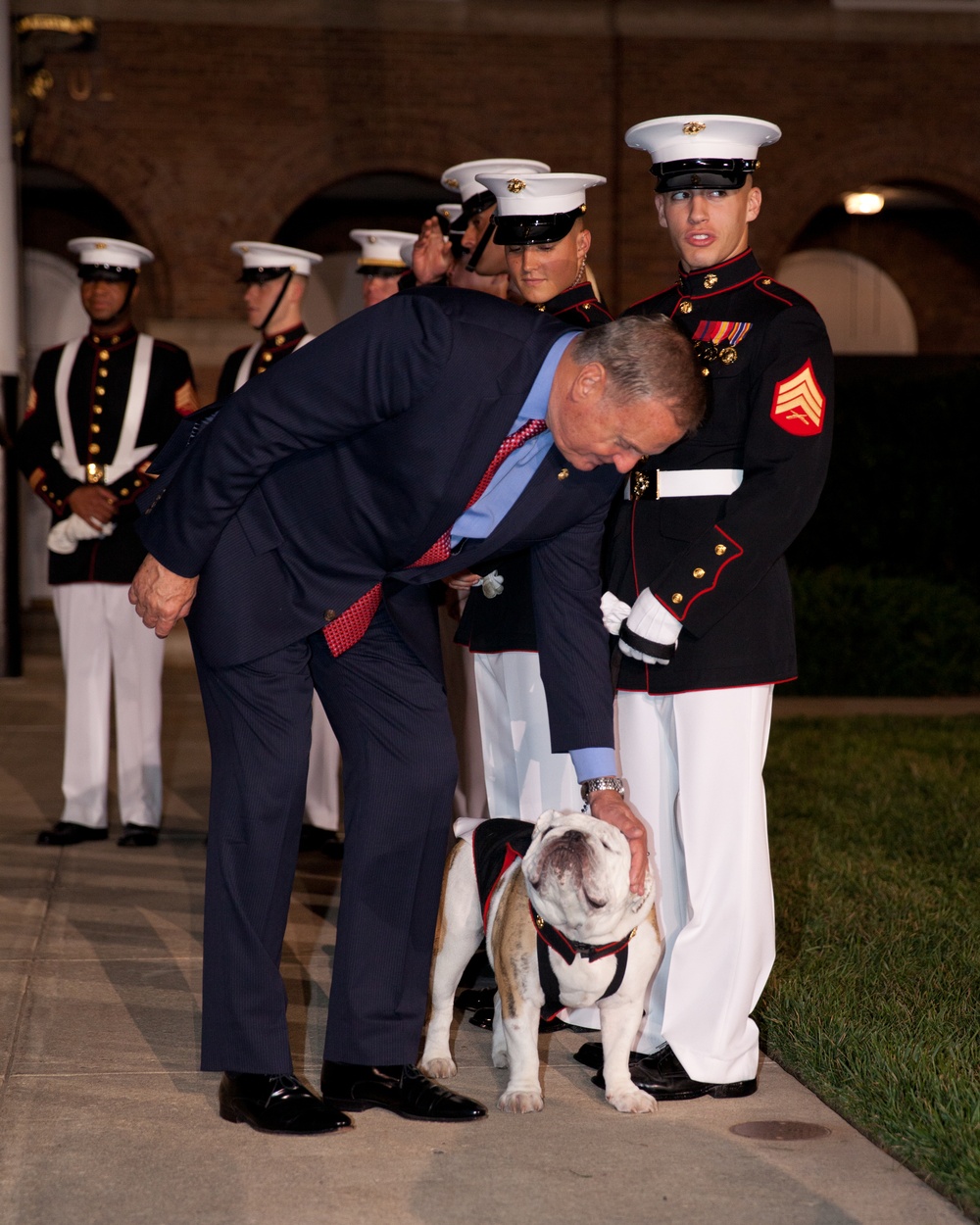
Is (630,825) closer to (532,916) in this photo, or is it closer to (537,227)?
(532,916)

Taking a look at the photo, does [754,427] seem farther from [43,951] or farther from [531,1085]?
[43,951]

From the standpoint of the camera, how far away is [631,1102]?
11.2ft

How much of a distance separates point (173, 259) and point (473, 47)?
11.0ft

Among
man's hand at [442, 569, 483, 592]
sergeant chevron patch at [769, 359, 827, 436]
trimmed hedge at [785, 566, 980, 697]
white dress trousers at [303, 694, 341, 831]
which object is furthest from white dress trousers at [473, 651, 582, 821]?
trimmed hedge at [785, 566, 980, 697]

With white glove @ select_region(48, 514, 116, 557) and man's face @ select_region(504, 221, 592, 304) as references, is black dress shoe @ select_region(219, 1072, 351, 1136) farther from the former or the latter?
white glove @ select_region(48, 514, 116, 557)

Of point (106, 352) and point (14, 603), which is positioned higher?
point (106, 352)

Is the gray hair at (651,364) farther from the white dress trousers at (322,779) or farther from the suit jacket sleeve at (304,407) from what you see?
the white dress trousers at (322,779)

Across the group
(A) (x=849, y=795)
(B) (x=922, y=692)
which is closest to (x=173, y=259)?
(B) (x=922, y=692)

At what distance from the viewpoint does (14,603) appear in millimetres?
11945

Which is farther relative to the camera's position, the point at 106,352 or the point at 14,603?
the point at 14,603

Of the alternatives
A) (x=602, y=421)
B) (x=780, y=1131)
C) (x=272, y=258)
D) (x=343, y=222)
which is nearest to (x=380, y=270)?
(x=272, y=258)

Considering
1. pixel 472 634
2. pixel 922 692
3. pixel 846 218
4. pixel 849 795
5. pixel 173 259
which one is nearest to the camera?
pixel 472 634

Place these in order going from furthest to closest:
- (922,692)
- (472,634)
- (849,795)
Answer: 1. (922,692)
2. (849,795)
3. (472,634)

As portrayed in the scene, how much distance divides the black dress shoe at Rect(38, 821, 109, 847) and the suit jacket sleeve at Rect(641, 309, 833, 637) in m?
3.65
